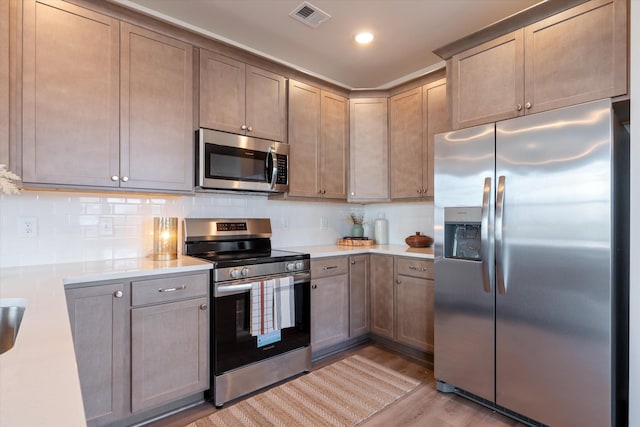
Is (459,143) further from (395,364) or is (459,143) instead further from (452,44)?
(395,364)

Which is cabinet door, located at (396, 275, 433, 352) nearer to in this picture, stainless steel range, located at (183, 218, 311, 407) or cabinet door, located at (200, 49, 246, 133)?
stainless steel range, located at (183, 218, 311, 407)

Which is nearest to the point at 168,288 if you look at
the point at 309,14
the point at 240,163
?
the point at 240,163

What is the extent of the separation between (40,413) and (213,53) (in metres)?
2.45

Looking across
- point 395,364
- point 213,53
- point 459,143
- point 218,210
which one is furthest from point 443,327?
point 213,53

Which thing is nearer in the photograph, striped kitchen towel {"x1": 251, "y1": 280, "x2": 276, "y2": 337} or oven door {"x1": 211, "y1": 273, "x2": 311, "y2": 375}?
oven door {"x1": 211, "y1": 273, "x2": 311, "y2": 375}

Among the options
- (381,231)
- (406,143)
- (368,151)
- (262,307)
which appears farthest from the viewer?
(381,231)

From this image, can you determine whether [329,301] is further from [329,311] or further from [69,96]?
[69,96]

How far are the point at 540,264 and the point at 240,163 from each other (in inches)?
81.9

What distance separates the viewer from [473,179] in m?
2.17

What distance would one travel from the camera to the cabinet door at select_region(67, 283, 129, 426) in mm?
1749

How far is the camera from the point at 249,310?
2.32 m

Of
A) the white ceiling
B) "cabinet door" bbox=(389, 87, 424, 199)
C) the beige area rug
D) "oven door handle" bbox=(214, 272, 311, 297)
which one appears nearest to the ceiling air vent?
the white ceiling

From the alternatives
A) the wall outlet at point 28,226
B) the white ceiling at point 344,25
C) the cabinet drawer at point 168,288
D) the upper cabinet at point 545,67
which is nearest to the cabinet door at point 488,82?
the upper cabinet at point 545,67

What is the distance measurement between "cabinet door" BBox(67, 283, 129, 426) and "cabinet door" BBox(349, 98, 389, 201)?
2.21m
